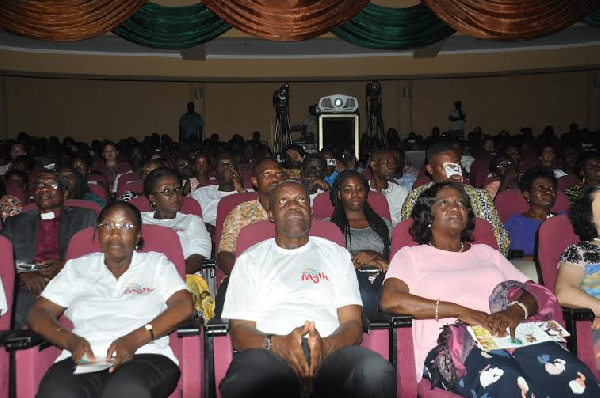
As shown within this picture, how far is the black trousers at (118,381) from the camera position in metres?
2.07

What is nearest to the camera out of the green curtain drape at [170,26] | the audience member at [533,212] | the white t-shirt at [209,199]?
the audience member at [533,212]

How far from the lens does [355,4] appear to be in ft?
19.1

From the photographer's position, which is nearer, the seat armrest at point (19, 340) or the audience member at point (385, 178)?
the seat armrest at point (19, 340)

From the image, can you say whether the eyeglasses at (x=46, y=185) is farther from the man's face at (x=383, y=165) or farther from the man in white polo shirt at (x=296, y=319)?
the man's face at (x=383, y=165)

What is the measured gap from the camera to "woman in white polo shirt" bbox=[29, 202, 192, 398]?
7.02ft

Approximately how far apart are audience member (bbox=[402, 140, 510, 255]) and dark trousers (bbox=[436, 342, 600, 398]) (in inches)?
42.5

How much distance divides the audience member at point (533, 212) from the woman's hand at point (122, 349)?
239 centimetres

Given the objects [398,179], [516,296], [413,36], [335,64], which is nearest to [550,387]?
[516,296]

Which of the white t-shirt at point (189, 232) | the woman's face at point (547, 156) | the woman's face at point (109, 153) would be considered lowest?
the white t-shirt at point (189, 232)

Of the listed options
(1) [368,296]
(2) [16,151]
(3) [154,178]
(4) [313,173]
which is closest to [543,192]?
(1) [368,296]

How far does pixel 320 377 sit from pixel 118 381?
27.3 inches

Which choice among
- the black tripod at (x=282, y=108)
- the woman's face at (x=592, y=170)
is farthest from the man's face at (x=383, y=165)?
the black tripod at (x=282, y=108)

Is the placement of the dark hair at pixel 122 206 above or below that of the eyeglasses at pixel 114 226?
above

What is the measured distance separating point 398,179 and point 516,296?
3705mm
